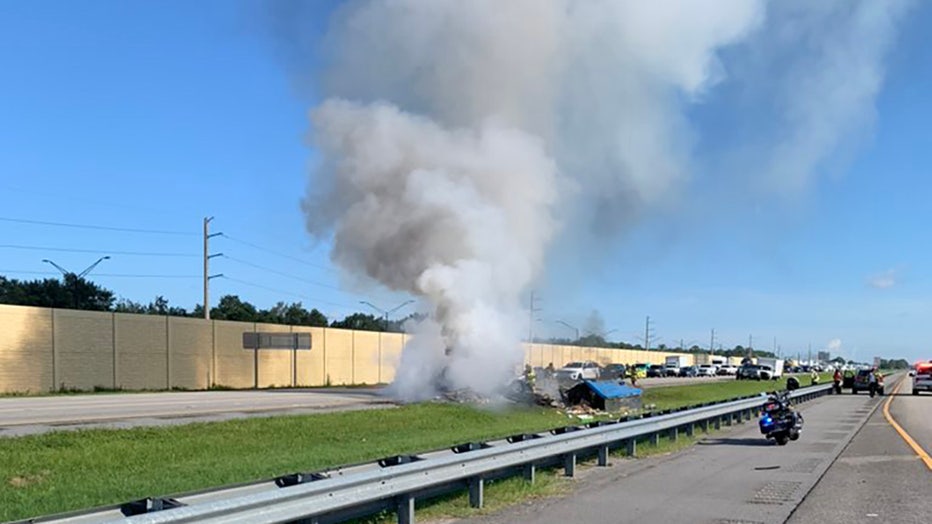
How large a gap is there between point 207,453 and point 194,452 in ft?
0.81

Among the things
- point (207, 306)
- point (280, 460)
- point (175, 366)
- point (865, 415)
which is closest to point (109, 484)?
point (280, 460)

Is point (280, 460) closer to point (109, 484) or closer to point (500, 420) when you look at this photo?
point (109, 484)

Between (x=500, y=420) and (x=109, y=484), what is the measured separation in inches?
573

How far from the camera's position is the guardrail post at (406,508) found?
8.23 meters

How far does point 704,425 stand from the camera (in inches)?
821

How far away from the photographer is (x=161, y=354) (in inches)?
1766

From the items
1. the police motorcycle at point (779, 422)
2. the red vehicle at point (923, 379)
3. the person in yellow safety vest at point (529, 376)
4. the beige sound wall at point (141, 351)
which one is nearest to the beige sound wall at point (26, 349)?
the beige sound wall at point (141, 351)

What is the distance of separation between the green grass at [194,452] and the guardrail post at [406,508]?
333 centimetres

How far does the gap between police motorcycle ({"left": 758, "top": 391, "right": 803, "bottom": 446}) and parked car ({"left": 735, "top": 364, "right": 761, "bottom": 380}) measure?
6659 centimetres

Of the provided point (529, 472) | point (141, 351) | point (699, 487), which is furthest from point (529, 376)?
point (141, 351)

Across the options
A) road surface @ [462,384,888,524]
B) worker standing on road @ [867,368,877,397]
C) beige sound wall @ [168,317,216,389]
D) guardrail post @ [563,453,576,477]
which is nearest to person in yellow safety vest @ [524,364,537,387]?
road surface @ [462,384,888,524]

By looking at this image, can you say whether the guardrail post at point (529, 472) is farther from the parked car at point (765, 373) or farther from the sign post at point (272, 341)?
the parked car at point (765, 373)

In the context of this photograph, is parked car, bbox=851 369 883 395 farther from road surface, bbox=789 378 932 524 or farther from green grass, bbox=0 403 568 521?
road surface, bbox=789 378 932 524

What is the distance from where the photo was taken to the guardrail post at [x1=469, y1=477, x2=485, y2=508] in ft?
31.3
